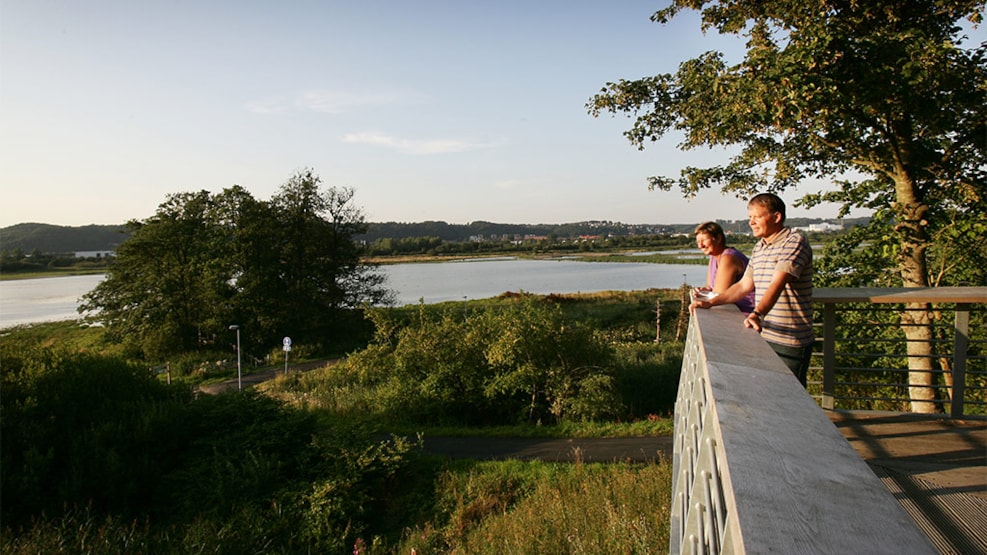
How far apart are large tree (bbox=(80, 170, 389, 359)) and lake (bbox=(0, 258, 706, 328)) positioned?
24.4 feet

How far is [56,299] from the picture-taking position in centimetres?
5791

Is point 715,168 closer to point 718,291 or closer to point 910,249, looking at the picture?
point 910,249

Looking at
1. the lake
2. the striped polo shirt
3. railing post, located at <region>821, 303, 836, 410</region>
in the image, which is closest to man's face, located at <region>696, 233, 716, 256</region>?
the striped polo shirt

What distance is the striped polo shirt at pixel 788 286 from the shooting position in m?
3.54

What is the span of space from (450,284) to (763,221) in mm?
64764

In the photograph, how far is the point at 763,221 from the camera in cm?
372

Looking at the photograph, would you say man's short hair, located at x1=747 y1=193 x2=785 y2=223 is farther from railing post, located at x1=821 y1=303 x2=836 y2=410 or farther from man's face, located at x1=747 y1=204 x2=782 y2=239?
Answer: railing post, located at x1=821 y1=303 x2=836 y2=410

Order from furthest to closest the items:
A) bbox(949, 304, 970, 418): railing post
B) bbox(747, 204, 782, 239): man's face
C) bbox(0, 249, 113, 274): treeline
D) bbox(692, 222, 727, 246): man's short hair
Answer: bbox(0, 249, 113, 274): treeline, bbox(949, 304, 970, 418): railing post, bbox(692, 222, 727, 246): man's short hair, bbox(747, 204, 782, 239): man's face

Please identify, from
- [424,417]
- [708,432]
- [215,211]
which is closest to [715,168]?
[424,417]

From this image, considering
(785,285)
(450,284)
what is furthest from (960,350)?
(450,284)

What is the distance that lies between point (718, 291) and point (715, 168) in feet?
25.2

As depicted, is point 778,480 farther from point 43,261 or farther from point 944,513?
point 43,261

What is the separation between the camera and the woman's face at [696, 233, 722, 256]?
422cm

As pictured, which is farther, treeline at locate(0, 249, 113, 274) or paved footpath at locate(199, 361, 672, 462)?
treeline at locate(0, 249, 113, 274)
